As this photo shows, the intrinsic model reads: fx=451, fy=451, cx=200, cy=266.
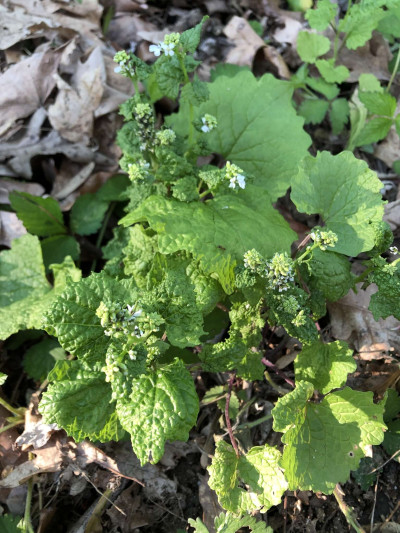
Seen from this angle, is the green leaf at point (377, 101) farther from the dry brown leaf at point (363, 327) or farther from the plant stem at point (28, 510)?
the plant stem at point (28, 510)

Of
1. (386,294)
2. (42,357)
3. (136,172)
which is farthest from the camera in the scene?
(42,357)

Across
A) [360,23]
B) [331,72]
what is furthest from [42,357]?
[360,23]

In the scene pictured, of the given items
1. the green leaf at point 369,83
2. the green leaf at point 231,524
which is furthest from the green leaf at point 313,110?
the green leaf at point 231,524

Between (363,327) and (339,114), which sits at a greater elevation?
(339,114)

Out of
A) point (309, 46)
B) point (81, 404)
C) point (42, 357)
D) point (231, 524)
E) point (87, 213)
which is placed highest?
point (309, 46)

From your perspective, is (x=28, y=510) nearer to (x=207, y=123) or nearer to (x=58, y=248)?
(x=58, y=248)

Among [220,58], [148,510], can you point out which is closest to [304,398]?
[148,510]

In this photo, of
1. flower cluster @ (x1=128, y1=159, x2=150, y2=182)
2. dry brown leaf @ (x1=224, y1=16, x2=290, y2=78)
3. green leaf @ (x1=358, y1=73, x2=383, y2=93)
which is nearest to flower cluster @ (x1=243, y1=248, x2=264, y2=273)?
flower cluster @ (x1=128, y1=159, x2=150, y2=182)
